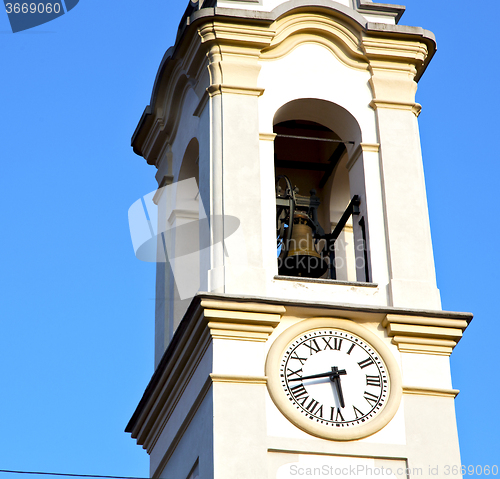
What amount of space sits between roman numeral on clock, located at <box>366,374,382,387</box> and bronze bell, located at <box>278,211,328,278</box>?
6.60 ft

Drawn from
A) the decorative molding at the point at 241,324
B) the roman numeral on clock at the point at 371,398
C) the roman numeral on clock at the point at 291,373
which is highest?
the decorative molding at the point at 241,324

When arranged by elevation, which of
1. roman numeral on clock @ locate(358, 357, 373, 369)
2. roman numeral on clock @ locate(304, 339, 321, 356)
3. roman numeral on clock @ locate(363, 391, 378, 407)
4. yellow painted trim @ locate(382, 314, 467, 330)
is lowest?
roman numeral on clock @ locate(363, 391, 378, 407)

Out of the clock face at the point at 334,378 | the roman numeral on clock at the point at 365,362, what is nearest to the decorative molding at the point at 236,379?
the clock face at the point at 334,378

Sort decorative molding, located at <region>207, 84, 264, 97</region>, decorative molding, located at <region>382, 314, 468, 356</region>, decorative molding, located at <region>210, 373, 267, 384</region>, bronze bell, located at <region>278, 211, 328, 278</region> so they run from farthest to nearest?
1. decorative molding, located at <region>207, 84, 264, 97</region>
2. bronze bell, located at <region>278, 211, 328, 278</region>
3. decorative molding, located at <region>382, 314, 468, 356</region>
4. decorative molding, located at <region>210, 373, 267, 384</region>

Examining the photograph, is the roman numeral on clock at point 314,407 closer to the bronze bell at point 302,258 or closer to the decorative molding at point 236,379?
the decorative molding at point 236,379

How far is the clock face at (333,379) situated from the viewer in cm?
1653

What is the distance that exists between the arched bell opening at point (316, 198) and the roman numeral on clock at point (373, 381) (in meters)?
1.56

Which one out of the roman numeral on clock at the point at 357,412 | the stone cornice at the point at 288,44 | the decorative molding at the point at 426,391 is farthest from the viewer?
the stone cornice at the point at 288,44

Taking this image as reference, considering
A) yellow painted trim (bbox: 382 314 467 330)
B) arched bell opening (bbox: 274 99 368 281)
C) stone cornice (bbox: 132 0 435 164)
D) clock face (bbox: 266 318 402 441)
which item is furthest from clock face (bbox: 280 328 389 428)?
stone cornice (bbox: 132 0 435 164)

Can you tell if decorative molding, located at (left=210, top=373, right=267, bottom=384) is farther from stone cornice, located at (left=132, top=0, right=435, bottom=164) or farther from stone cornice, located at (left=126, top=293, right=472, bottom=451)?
stone cornice, located at (left=132, top=0, right=435, bottom=164)

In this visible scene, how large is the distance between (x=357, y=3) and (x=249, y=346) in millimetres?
5461

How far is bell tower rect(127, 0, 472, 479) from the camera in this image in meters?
16.5

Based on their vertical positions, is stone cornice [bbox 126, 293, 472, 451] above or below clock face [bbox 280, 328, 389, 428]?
above

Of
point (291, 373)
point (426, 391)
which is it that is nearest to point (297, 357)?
point (291, 373)
